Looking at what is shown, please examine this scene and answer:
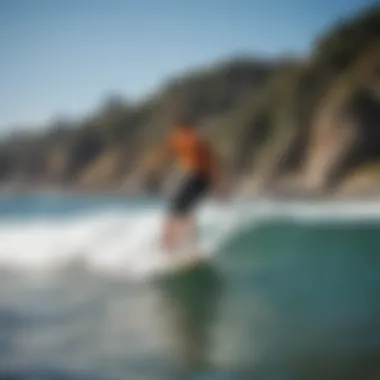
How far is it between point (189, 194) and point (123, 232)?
11.2 inches

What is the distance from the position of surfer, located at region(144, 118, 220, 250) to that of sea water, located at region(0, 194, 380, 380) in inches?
2.0

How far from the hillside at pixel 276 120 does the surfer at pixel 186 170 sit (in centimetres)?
4

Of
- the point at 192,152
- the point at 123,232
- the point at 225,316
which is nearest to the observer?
the point at 225,316

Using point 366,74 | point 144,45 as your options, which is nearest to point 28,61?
point 144,45

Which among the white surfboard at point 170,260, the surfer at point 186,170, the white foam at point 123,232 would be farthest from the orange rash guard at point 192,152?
the white surfboard at point 170,260

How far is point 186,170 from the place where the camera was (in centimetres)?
169

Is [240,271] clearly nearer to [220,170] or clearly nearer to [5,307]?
[220,170]

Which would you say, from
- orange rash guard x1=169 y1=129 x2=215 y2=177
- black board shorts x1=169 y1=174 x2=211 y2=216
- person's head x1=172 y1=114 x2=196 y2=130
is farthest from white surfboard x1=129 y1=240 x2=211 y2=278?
person's head x1=172 y1=114 x2=196 y2=130

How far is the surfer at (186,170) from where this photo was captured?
165cm

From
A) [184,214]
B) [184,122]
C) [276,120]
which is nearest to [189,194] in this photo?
[184,214]

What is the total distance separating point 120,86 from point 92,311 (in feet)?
2.25

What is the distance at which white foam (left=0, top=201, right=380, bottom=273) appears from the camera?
5.57 feet

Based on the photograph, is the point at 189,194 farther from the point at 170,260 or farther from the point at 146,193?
the point at 170,260

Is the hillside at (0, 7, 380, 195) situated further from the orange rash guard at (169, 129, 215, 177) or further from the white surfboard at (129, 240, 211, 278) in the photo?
the white surfboard at (129, 240, 211, 278)
